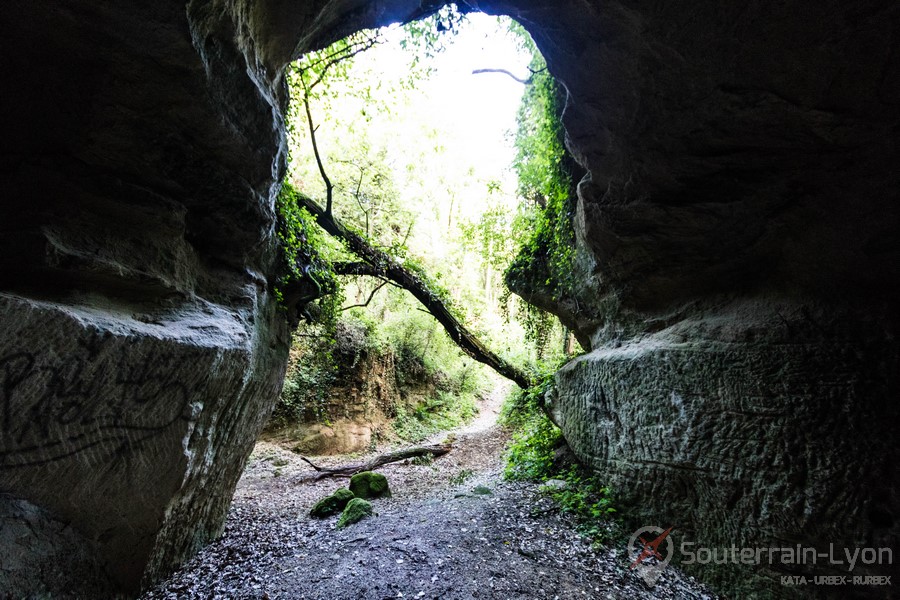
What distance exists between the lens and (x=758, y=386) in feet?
11.4

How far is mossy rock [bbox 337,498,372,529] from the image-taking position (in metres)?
5.08

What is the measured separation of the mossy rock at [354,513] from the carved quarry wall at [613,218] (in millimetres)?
1595

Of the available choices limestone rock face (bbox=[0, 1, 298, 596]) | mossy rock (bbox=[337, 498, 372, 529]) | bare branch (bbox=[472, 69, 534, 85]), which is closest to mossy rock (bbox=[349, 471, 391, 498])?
mossy rock (bbox=[337, 498, 372, 529])

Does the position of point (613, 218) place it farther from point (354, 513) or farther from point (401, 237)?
point (401, 237)

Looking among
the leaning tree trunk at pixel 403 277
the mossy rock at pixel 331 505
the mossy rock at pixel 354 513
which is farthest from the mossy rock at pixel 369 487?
the leaning tree trunk at pixel 403 277

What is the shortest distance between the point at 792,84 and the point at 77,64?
210 inches

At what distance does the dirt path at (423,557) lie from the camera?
3.25 meters

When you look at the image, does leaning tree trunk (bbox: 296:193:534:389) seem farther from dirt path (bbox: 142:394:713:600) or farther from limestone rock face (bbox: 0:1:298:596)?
dirt path (bbox: 142:394:713:600)

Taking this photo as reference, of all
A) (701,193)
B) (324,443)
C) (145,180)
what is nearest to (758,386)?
(701,193)
